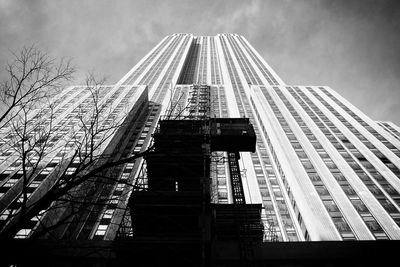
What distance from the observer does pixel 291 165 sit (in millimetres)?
38625

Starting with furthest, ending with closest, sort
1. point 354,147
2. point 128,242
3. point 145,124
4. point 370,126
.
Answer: point 145,124
point 370,126
point 354,147
point 128,242

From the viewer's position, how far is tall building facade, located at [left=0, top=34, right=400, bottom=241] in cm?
2902

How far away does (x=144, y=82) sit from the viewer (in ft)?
292

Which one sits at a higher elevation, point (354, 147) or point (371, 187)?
point (354, 147)

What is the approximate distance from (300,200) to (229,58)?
102m

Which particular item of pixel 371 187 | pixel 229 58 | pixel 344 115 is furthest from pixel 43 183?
pixel 229 58

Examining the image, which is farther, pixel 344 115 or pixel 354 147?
pixel 344 115

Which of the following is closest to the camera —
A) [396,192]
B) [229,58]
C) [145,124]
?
[396,192]

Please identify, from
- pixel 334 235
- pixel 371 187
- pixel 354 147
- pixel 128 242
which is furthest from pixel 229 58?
pixel 128 242

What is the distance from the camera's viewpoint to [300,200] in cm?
3356

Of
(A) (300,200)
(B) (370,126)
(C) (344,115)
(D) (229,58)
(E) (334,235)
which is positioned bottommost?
(E) (334,235)

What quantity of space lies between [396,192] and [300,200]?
12305 mm

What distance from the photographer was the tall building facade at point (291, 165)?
95.2 ft

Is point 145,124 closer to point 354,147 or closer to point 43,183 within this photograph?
point 43,183
